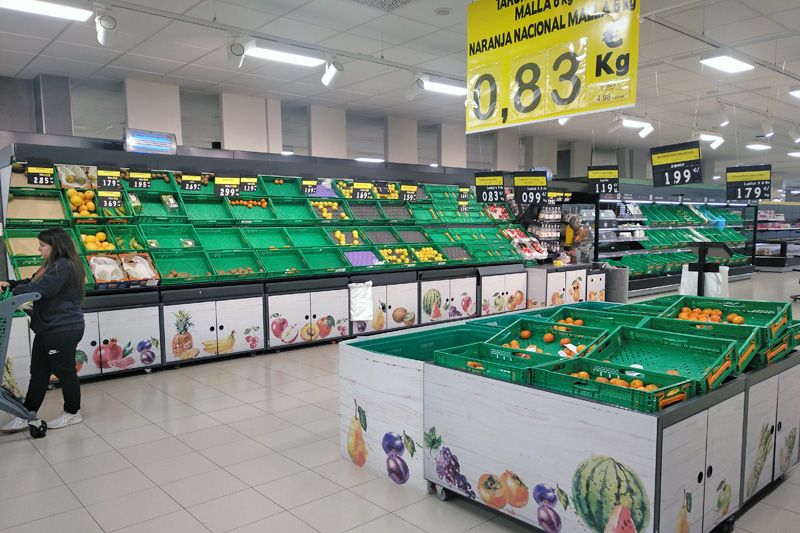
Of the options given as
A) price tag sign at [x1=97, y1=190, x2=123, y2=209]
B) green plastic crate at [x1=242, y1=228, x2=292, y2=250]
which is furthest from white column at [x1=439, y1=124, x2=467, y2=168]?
price tag sign at [x1=97, y1=190, x2=123, y2=209]

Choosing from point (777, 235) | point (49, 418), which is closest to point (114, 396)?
point (49, 418)

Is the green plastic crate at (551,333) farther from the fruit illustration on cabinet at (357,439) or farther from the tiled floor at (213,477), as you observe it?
the tiled floor at (213,477)

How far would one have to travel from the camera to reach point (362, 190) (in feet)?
29.5

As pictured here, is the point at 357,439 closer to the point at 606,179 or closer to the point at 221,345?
the point at 221,345

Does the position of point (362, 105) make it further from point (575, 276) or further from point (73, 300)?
point (73, 300)

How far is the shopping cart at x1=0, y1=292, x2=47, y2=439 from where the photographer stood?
413 centimetres

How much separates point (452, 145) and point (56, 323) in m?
11.9

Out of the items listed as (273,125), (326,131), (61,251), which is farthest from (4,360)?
(326,131)

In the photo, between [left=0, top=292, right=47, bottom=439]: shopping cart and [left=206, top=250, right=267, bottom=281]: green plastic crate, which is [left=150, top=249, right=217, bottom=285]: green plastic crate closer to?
[left=206, top=250, right=267, bottom=281]: green plastic crate

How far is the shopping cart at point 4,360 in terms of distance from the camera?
13.6ft

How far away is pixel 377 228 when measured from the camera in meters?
9.12

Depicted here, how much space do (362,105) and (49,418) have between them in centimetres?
939

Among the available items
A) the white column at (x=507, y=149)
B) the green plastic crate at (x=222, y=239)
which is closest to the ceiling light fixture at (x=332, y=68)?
the green plastic crate at (x=222, y=239)

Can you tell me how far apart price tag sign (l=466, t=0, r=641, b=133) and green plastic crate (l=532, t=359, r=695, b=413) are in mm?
2051
